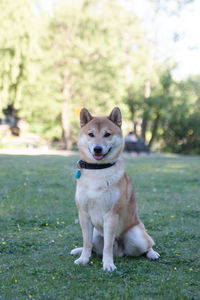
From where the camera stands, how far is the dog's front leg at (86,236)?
13.6 ft

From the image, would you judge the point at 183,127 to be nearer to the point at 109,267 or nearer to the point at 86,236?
the point at 86,236

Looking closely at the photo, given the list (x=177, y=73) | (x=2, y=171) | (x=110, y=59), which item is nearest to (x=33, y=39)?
(x=110, y=59)

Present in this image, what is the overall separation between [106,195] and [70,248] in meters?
1.24

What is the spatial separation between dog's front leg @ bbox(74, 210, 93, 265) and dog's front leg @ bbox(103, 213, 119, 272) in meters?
0.26

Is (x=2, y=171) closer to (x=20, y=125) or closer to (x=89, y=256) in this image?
(x=89, y=256)

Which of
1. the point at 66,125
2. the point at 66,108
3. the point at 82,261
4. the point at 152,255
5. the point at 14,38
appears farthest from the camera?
the point at 66,125

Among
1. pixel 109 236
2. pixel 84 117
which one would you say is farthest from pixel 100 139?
pixel 109 236

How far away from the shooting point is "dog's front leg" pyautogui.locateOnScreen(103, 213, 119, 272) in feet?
13.1

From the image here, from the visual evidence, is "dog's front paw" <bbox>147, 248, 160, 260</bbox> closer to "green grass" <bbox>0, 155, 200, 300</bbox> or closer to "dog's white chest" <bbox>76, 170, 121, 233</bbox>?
"green grass" <bbox>0, 155, 200, 300</bbox>

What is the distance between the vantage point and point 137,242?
428 centimetres

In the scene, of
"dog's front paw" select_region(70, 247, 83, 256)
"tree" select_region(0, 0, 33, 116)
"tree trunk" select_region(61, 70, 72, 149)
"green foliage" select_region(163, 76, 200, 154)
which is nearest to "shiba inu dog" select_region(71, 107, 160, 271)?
"dog's front paw" select_region(70, 247, 83, 256)

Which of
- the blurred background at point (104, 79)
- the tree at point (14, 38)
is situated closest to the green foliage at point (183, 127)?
the blurred background at point (104, 79)

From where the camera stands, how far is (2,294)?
3318mm

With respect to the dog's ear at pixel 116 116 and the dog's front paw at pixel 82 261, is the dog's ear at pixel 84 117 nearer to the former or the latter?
the dog's ear at pixel 116 116
